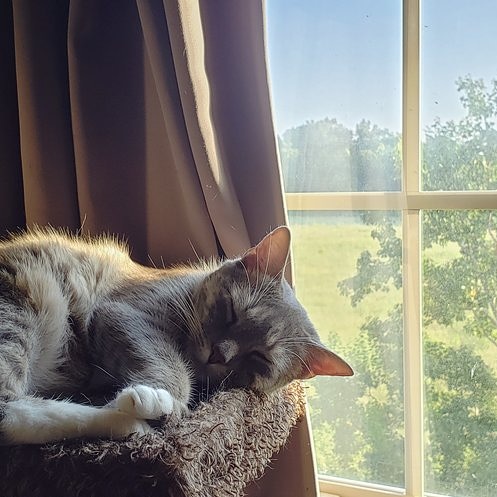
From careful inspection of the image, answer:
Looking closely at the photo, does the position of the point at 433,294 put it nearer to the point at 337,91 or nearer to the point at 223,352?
the point at 337,91

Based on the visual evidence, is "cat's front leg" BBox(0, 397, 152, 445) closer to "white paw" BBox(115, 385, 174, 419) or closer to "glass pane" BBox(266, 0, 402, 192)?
"white paw" BBox(115, 385, 174, 419)

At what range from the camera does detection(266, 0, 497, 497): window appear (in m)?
1.58

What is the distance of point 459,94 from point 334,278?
1.87ft

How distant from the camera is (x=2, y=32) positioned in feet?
5.55

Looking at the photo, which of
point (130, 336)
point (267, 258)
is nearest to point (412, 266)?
point (267, 258)

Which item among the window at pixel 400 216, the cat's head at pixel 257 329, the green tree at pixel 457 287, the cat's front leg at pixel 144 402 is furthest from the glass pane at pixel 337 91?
the cat's front leg at pixel 144 402

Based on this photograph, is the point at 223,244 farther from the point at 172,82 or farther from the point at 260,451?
the point at 260,451

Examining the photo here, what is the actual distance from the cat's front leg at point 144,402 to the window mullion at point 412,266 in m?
0.92

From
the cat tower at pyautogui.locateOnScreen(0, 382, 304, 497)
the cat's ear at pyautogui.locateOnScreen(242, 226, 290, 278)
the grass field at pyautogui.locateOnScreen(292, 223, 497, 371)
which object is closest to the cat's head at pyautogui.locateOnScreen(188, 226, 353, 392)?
the cat's ear at pyautogui.locateOnScreen(242, 226, 290, 278)

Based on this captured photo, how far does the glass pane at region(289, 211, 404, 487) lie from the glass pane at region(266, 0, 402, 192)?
0.12 m

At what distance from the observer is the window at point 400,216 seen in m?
1.58

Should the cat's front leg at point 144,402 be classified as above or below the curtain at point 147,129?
below

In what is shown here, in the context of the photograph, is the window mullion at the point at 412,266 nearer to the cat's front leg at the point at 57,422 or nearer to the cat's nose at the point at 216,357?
the cat's nose at the point at 216,357

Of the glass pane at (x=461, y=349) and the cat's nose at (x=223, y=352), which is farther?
the glass pane at (x=461, y=349)
